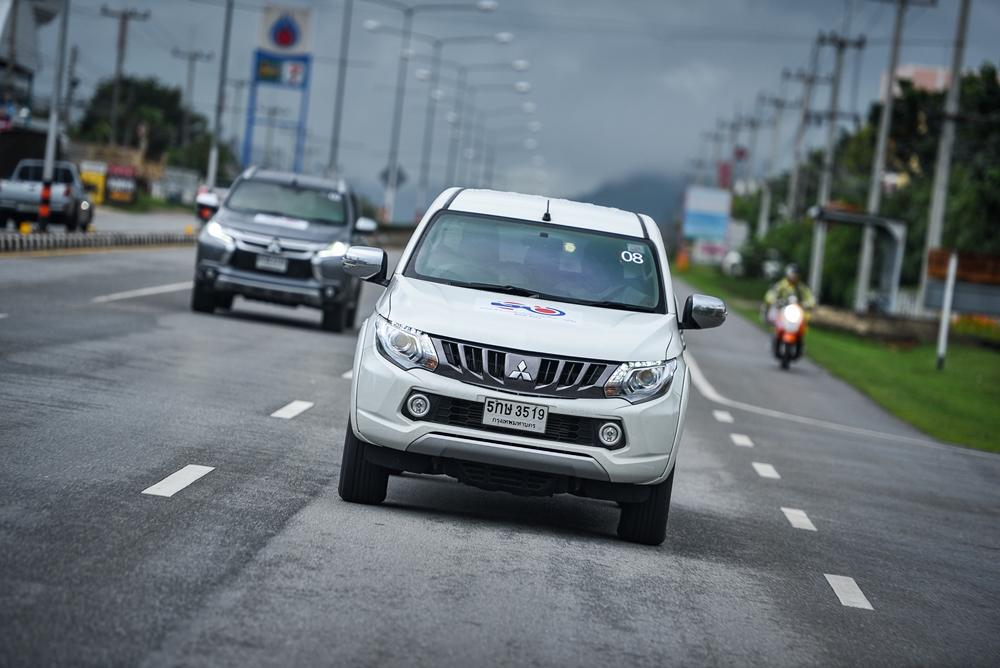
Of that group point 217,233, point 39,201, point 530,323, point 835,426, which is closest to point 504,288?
point 530,323

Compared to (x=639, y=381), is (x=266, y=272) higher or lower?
lower

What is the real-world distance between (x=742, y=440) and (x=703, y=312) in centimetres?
706

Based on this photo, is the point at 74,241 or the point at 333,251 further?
the point at 74,241

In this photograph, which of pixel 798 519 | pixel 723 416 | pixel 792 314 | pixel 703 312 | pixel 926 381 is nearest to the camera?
pixel 703 312

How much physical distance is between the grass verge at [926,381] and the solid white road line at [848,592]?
Answer: 12.2m

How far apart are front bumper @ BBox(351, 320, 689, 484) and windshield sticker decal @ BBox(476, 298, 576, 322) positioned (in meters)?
0.58

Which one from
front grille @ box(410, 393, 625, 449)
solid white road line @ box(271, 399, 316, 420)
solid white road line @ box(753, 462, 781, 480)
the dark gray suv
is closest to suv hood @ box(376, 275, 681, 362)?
front grille @ box(410, 393, 625, 449)

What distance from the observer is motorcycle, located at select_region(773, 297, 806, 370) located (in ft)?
98.6

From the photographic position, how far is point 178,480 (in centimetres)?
948

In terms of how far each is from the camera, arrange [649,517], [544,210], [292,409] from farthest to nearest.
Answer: [292,409] → [544,210] → [649,517]

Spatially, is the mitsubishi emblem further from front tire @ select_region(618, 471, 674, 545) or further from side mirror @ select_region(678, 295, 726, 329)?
side mirror @ select_region(678, 295, 726, 329)

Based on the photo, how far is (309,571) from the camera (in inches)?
294

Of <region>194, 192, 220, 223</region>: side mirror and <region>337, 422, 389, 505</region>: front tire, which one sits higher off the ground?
<region>194, 192, 220, 223</region>: side mirror

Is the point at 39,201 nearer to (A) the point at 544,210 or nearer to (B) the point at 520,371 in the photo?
(A) the point at 544,210
